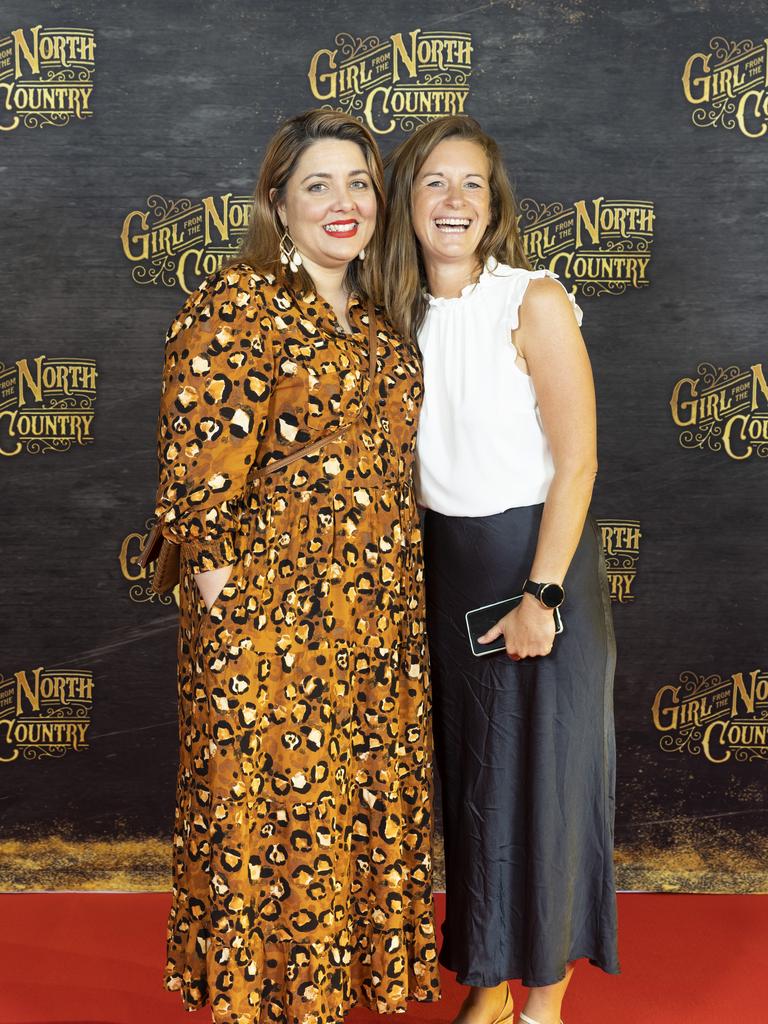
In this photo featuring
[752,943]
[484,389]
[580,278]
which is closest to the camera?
[484,389]

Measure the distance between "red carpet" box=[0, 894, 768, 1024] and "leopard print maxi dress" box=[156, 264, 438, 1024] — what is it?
0.54 metres

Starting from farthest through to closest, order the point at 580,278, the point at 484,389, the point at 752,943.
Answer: the point at 580,278 < the point at 752,943 < the point at 484,389

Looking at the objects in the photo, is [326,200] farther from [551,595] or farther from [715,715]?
[715,715]

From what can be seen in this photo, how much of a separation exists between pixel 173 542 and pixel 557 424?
770mm

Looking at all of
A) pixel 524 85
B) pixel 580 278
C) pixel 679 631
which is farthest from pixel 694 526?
pixel 524 85

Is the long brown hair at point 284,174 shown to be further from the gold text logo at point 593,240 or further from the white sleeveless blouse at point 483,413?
the gold text logo at point 593,240

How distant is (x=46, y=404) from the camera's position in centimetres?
307

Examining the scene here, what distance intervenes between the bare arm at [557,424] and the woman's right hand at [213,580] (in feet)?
1.91

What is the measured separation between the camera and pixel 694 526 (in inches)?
124

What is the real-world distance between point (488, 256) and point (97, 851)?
215cm

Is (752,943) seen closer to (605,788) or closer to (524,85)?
(605,788)

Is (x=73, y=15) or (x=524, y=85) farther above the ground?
(x=73, y=15)

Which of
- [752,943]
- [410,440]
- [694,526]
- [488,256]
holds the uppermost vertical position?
[488,256]

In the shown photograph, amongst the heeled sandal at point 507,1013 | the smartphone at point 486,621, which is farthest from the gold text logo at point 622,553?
the heeled sandal at point 507,1013
